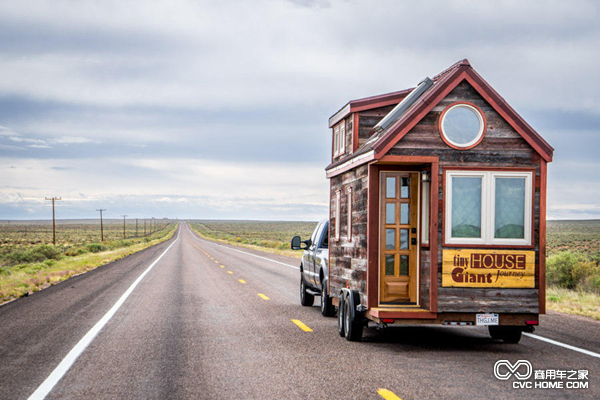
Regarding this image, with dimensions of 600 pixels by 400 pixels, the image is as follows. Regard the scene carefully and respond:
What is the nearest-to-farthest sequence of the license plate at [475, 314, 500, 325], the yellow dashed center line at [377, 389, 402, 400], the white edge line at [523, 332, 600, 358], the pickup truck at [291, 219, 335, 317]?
the yellow dashed center line at [377, 389, 402, 400] < the white edge line at [523, 332, 600, 358] < the license plate at [475, 314, 500, 325] < the pickup truck at [291, 219, 335, 317]

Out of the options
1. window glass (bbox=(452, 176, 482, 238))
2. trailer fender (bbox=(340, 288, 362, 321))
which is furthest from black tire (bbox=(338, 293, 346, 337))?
window glass (bbox=(452, 176, 482, 238))

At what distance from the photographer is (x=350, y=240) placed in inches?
416

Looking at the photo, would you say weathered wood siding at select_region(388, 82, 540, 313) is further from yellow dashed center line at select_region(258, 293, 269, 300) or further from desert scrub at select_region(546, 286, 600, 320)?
yellow dashed center line at select_region(258, 293, 269, 300)

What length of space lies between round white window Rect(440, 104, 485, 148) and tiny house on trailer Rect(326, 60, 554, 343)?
0.02m

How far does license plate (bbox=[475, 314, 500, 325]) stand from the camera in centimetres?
895

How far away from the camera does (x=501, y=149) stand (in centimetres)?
914

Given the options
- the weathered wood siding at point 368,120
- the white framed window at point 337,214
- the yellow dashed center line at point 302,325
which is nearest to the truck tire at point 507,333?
the yellow dashed center line at point 302,325

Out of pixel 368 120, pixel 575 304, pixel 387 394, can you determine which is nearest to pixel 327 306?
pixel 368 120

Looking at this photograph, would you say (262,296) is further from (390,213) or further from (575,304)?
(575,304)

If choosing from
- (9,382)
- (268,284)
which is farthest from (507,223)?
(268,284)

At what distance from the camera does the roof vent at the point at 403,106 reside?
1021cm

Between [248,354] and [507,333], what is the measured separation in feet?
14.1

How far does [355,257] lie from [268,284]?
10.7 metres

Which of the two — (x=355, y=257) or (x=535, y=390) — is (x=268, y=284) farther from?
(x=535, y=390)
